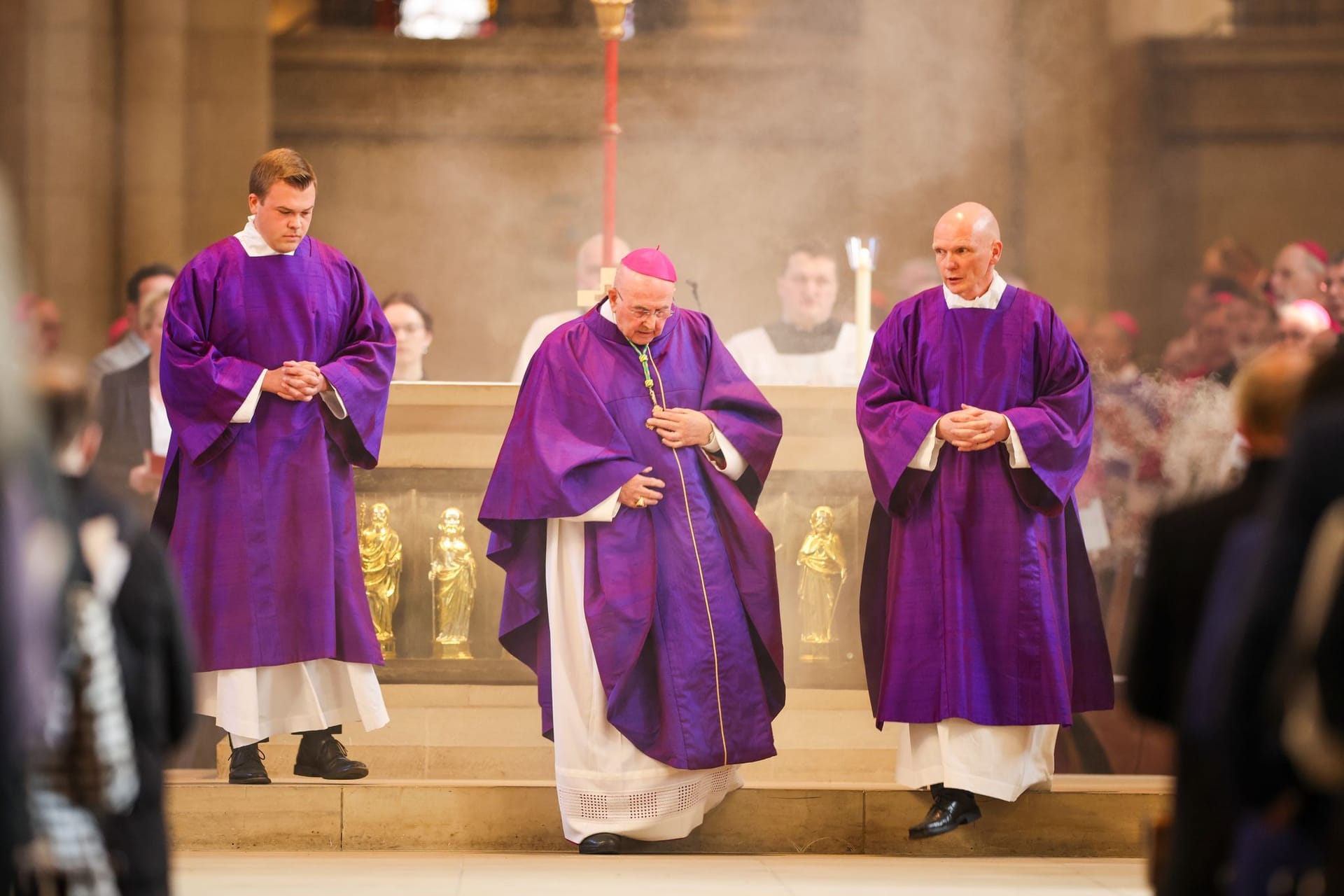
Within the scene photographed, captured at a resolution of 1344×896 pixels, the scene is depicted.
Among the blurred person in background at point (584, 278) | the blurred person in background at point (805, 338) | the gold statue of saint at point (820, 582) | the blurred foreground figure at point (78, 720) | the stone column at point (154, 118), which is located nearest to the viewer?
the blurred foreground figure at point (78, 720)

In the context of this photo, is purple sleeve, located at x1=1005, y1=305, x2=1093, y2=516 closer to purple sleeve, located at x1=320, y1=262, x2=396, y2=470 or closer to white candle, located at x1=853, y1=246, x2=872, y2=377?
white candle, located at x1=853, y1=246, x2=872, y2=377

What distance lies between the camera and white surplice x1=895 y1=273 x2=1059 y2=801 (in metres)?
5.86

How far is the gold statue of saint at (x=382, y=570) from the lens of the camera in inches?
269

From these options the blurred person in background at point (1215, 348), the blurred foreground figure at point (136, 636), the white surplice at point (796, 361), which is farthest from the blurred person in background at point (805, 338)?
the blurred foreground figure at point (136, 636)

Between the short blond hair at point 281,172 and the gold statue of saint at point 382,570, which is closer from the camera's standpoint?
the short blond hair at point 281,172

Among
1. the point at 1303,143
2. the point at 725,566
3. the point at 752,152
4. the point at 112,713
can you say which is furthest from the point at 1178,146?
the point at 112,713

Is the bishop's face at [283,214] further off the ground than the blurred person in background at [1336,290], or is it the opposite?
the bishop's face at [283,214]

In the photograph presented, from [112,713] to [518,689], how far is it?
11.7 ft

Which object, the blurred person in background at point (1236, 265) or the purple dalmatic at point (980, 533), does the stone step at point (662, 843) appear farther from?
the blurred person in background at point (1236, 265)

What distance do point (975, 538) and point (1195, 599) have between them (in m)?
2.38

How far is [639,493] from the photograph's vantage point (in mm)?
5883

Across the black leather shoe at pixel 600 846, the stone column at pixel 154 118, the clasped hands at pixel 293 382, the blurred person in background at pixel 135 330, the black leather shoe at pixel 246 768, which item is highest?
the stone column at pixel 154 118

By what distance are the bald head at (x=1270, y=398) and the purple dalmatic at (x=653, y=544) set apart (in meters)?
2.66

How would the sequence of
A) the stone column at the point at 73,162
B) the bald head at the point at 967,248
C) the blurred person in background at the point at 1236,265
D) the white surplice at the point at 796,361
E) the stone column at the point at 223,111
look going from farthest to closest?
the stone column at the point at 223,111
the stone column at the point at 73,162
the blurred person in background at the point at 1236,265
the white surplice at the point at 796,361
the bald head at the point at 967,248
